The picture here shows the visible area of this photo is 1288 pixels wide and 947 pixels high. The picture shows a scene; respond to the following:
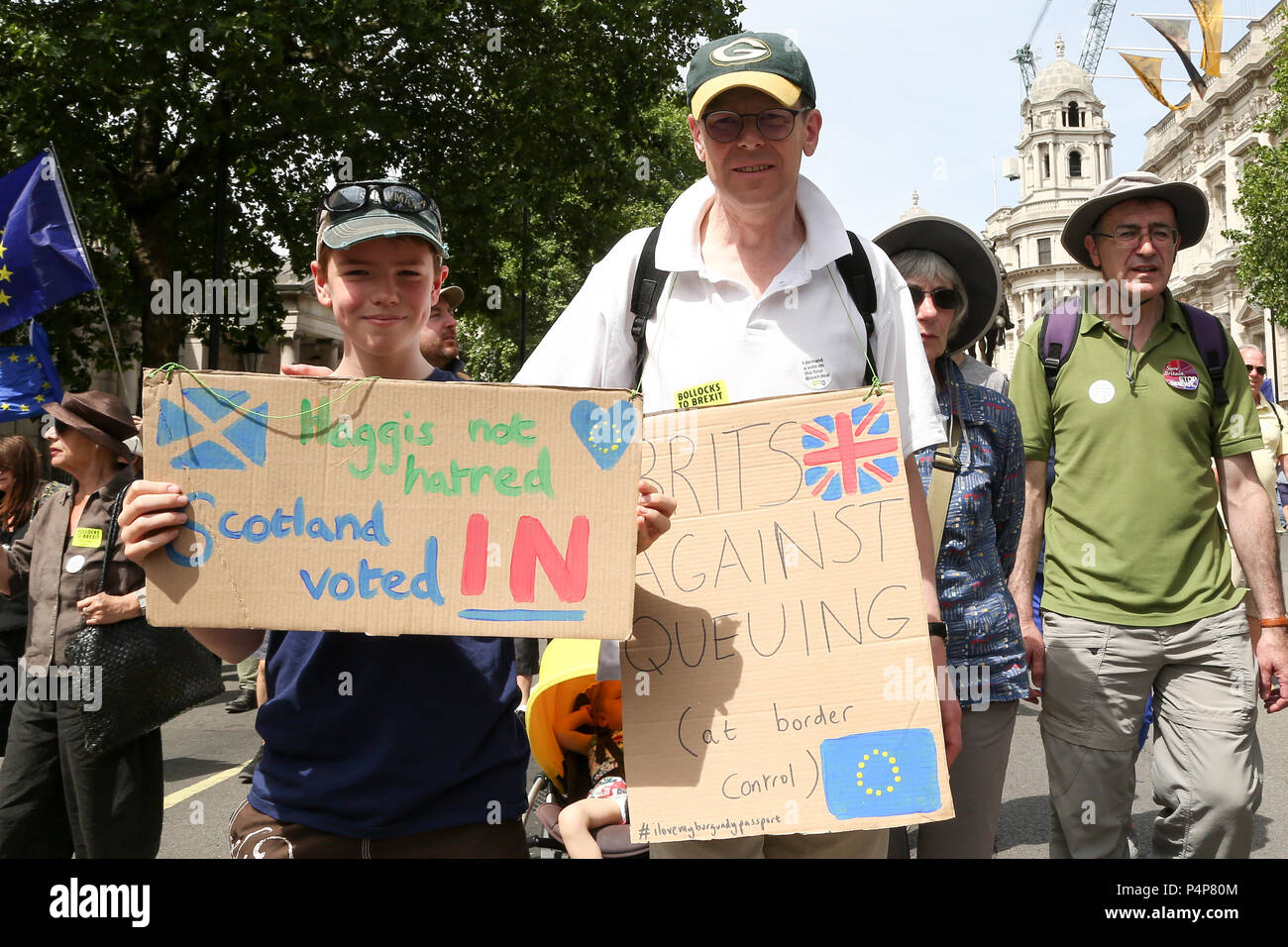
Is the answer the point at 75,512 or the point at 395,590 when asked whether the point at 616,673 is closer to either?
the point at 395,590

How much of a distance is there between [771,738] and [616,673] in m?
0.37

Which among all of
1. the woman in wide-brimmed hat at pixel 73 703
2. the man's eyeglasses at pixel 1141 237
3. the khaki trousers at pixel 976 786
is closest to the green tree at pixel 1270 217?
the man's eyeglasses at pixel 1141 237

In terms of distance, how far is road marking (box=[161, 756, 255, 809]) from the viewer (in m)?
6.62

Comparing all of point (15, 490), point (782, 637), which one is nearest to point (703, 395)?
point (782, 637)

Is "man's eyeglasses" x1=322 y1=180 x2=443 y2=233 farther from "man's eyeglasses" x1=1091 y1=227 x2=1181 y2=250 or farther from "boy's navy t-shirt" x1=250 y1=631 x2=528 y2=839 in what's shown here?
"man's eyeglasses" x1=1091 y1=227 x2=1181 y2=250

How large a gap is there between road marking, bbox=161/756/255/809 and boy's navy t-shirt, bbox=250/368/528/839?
455 cm

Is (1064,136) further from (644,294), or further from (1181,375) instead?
(644,294)

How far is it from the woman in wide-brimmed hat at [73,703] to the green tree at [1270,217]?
25577mm

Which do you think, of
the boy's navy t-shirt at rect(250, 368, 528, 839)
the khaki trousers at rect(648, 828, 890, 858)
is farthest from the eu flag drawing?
the boy's navy t-shirt at rect(250, 368, 528, 839)

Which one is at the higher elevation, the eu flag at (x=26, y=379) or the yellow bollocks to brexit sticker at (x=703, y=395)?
the eu flag at (x=26, y=379)

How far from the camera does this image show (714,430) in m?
2.38

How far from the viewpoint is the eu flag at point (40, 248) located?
813 cm

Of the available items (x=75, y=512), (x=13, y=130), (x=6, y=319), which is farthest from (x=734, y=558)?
(x=13, y=130)

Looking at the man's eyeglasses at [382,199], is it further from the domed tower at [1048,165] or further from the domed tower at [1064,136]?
the domed tower at [1064,136]
